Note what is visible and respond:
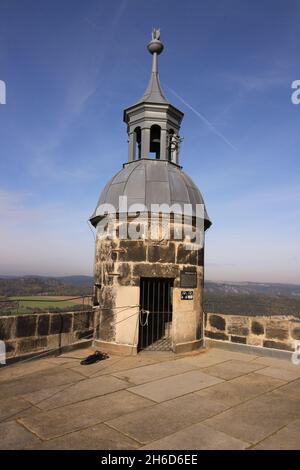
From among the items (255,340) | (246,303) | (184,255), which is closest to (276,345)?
(255,340)

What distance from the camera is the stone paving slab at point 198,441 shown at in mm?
3756

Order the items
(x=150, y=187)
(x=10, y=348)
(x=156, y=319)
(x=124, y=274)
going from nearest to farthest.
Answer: (x=10, y=348), (x=124, y=274), (x=150, y=187), (x=156, y=319)

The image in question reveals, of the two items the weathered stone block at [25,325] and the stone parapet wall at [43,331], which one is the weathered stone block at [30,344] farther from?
the weathered stone block at [25,325]

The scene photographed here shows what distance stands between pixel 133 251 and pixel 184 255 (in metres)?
1.27

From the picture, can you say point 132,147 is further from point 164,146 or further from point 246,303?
point 246,303

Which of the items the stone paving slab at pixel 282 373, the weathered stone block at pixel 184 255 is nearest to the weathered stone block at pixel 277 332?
the stone paving slab at pixel 282 373

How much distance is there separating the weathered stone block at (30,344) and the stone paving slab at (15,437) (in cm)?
318

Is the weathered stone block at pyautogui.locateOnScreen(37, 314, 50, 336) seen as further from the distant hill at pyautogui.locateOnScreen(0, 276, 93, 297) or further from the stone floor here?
the distant hill at pyautogui.locateOnScreen(0, 276, 93, 297)

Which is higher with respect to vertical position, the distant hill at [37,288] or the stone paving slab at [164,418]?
the stone paving slab at [164,418]

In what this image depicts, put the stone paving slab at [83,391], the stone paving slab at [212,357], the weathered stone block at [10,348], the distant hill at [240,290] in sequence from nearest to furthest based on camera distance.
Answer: the stone paving slab at [83,391] < the weathered stone block at [10,348] < the stone paving slab at [212,357] < the distant hill at [240,290]

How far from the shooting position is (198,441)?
389 centimetres

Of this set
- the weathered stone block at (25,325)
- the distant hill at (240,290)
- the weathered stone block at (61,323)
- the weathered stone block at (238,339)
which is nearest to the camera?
the weathered stone block at (25,325)

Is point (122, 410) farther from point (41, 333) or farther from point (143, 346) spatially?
point (143, 346)
